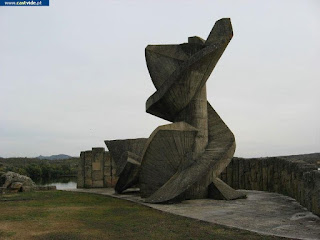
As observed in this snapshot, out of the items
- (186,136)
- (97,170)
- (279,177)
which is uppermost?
(186,136)

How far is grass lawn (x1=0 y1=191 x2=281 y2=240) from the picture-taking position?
600 cm

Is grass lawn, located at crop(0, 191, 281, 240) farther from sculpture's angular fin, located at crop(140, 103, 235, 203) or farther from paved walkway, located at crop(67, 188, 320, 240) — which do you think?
sculpture's angular fin, located at crop(140, 103, 235, 203)

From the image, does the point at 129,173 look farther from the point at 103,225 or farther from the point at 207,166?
the point at 103,225

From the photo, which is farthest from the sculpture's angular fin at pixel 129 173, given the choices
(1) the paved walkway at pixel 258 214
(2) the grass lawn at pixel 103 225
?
(2) the grass lawn at pixel 103 225

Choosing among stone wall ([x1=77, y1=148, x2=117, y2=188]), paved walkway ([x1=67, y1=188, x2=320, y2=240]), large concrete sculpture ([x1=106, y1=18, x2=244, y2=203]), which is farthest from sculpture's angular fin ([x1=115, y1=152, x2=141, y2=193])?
stone wall ([x1=77, y1=148, x2=117, y2=188])

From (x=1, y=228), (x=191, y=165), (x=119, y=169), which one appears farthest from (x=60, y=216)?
(x=119, y=169)

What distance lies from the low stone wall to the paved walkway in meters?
0.37

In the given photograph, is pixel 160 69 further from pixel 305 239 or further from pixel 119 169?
pixel 305 239

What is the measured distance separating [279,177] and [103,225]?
26.5ft

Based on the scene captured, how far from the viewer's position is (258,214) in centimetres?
788

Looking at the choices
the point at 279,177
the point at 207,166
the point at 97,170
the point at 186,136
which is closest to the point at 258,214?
the point at 207,166

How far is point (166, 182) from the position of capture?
10789mm

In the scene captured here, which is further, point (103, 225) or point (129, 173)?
point (129, 173)

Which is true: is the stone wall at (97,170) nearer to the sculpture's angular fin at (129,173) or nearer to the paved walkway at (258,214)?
the sculpture's angular fin at (129,173)
